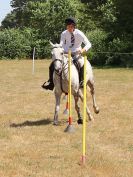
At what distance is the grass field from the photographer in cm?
796

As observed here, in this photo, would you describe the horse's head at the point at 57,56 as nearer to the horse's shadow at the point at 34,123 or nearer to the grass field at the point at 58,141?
the grass field at the point at 58,141

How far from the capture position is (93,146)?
31.8 feet

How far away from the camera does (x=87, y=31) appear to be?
156 feet

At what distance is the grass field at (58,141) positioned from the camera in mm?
7965

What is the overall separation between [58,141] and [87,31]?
124ft

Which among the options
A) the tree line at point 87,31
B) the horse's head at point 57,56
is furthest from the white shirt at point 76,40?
the tree line at point 87,31

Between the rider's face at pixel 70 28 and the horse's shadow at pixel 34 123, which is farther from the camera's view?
the horse's shadow at pixel 34 123

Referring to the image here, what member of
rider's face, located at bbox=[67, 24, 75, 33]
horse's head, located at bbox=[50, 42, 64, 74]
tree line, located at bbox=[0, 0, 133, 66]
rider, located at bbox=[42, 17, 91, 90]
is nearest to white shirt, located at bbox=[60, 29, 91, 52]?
rider, located at bbox=[42, 17, 91, 90]

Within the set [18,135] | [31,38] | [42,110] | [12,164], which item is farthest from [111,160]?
[31,38]

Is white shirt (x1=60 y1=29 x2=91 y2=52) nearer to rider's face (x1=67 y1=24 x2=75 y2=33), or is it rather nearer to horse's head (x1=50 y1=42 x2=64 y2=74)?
rider's face (x1=67 y1=24 x2=75 y2=33)

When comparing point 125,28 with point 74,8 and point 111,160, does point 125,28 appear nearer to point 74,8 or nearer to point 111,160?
point 74,8

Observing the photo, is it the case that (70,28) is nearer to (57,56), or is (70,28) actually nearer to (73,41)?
(73,41)

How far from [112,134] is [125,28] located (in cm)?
2449

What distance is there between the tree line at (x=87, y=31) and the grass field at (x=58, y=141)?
17106 mm
